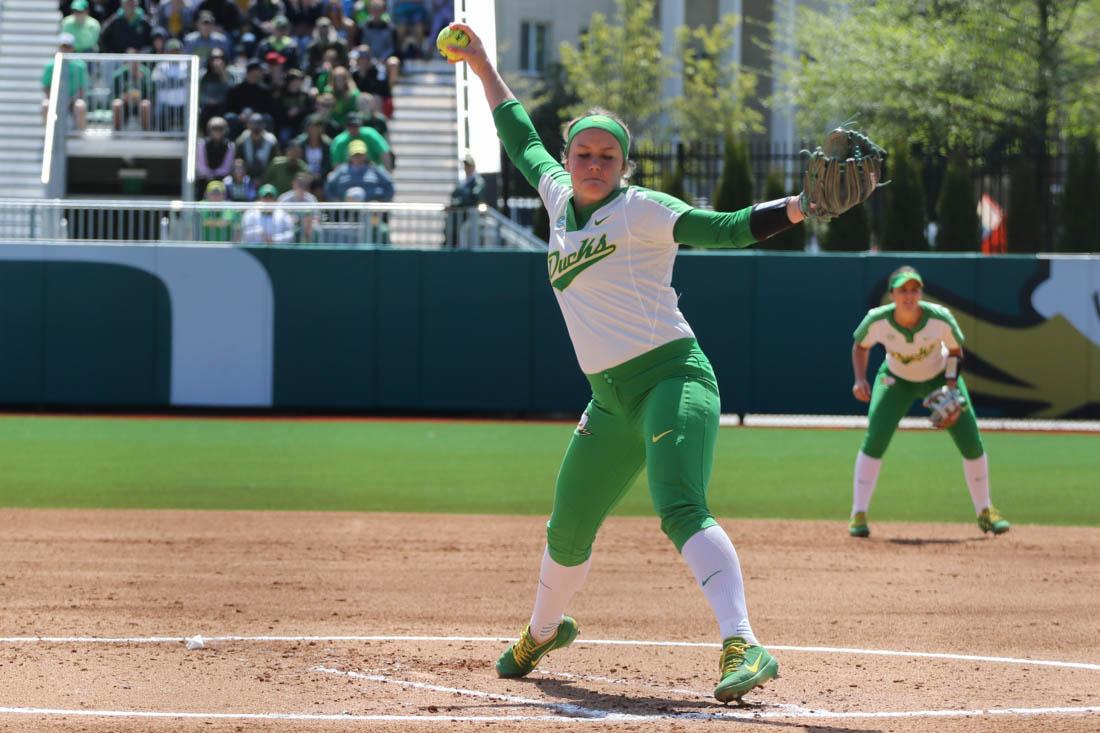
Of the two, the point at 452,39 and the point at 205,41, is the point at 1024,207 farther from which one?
the point at 452,39

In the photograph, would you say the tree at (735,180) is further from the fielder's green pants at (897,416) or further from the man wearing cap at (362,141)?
the fielder's green pants at (897,416)

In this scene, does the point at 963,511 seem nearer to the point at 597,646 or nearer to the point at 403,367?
the point at 597,646

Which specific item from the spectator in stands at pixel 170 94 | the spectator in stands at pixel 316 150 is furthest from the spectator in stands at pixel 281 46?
the spectator in stands at pixel 316 150

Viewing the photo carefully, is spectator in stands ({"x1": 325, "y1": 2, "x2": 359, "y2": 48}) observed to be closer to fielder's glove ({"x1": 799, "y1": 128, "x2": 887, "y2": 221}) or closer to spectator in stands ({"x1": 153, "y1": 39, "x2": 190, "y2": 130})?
spectator in stands ({"x1": 153, "y1": 39, "x2": 190, "y2": 130})

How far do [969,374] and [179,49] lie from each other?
1416cm

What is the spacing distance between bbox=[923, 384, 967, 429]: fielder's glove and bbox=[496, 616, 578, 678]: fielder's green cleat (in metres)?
5.80

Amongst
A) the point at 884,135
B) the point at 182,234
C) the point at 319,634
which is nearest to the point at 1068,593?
the point at 319,634

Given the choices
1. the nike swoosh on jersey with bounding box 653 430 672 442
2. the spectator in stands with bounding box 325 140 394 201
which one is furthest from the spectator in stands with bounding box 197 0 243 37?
the nike swoosh on jersey with bounding box 653 430 672 442

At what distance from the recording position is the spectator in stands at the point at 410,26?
2969cm

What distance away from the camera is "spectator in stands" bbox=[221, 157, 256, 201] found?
78.2 feet

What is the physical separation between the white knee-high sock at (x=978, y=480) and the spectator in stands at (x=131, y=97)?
16818 millimetres

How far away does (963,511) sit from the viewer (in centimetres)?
1354

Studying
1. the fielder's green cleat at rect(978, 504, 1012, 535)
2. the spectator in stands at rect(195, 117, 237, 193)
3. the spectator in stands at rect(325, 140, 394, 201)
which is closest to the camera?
the fielder's green cleat at rect(978, 504, 1012, 535)

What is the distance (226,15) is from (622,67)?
19.5m
